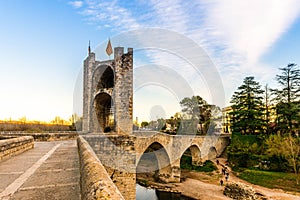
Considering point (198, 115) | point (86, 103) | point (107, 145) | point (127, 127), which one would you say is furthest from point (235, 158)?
point (107, 145)

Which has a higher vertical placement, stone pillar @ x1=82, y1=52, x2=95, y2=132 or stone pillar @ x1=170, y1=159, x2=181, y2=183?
stone pillar @ x1=82, y1=52, x2=95, y2=132

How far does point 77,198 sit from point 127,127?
16.9 meters

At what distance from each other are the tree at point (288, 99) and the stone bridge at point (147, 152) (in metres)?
9.52

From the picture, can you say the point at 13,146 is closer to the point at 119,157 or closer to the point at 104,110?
the point at 119,157

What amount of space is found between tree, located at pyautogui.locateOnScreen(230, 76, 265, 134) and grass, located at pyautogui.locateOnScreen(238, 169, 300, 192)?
9.00m

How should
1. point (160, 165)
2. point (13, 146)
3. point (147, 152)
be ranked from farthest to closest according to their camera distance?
point (147, 152) → point (160, 165) → point (13, 146)

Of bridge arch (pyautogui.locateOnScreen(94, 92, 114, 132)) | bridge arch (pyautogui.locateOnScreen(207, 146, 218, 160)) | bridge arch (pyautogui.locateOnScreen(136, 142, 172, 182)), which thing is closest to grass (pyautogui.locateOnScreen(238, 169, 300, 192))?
bridge arch (pyautogui.locateOnScreen(136, 142, 172, 182))

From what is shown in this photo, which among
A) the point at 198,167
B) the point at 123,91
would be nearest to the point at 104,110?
the point at 123,91

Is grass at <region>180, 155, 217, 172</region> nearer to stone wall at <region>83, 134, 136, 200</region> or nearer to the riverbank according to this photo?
the riverbank

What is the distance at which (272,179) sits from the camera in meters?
22.2

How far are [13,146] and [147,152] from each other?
20624 mm

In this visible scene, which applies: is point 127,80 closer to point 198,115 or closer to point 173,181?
point 173,181

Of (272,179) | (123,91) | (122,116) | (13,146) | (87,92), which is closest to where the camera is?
(13,146)

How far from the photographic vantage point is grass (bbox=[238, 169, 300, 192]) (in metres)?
20.6
